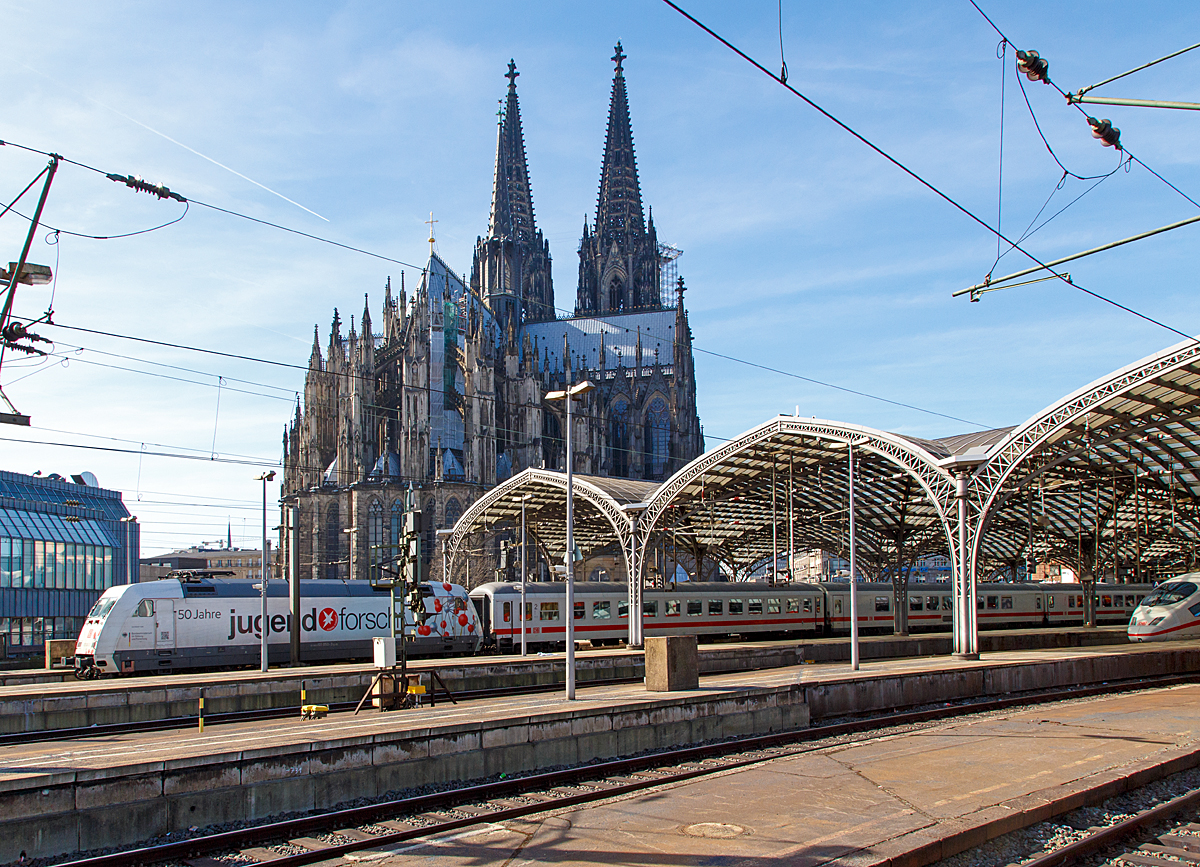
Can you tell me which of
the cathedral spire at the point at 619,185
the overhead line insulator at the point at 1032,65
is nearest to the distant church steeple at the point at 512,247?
the cathedral spire at the point at 619,185

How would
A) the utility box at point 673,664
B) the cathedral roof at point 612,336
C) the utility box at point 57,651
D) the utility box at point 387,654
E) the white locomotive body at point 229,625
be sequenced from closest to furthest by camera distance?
1. the utility box at point 387,654
2. the utility box at point 673,664
3. the white locomotive body at point 229,625
4. the utility box at point 57,651
5. the cathedral roof at point 612,336

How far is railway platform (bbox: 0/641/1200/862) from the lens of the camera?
1064 cm

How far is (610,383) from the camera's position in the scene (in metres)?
101

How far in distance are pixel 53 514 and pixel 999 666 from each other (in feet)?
206

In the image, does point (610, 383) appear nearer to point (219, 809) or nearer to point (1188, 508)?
point (1188, 508)

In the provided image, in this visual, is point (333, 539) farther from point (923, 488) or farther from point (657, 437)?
point (923, 488)

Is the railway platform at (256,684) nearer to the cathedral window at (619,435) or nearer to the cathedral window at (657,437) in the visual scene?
the cathedral window at (619,435)

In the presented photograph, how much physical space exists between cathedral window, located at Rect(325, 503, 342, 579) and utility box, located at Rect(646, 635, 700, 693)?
5761cm

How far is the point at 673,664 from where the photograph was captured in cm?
2030

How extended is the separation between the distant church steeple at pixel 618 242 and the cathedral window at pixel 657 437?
1652 centimetres

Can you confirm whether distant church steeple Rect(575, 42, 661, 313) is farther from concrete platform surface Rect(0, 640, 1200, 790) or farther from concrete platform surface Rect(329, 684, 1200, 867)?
concrete platform surface Rect(329, 684, 1200, 867)

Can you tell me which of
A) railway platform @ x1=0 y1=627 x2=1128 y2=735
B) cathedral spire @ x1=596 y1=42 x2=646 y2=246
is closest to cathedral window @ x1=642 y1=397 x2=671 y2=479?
cathedral spire @ x1=596 y1=42 x2=646 y2=246

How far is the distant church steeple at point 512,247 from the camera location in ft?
365

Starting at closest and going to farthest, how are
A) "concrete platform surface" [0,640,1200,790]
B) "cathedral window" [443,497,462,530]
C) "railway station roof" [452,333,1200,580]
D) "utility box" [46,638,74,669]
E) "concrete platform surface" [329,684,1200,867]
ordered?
"concrete platform surface" [329,684,1200,867] → "concrete platform surface" [0,640,1200,790] → "railway station roof" [452,333,1200,580] → "utility box" [46,638,74,669] → "cathedral window" [443,497,462,530]
